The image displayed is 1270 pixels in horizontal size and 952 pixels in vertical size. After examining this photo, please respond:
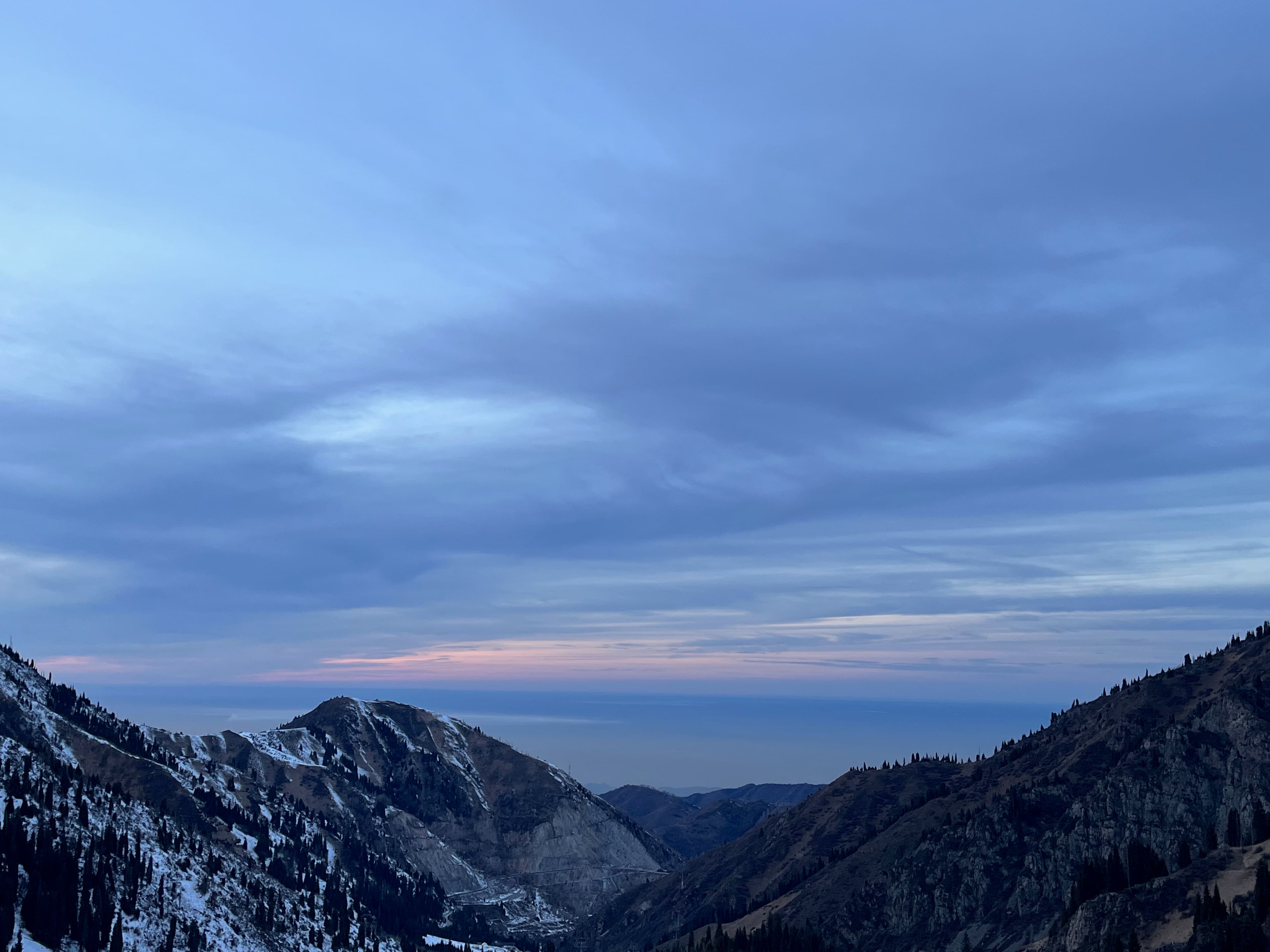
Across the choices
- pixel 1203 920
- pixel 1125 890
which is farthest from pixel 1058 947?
pixel 1203 920

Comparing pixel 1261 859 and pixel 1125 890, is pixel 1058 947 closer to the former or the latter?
pixel 1125 890

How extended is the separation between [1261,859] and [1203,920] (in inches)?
855

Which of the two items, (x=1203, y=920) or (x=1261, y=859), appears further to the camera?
(x=1261, y=859)

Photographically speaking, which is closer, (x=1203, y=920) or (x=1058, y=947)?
(x=1203, y=920)

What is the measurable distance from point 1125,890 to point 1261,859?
2240 centimetres

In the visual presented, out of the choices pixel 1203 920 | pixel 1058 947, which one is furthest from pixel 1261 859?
pixel 1058 947

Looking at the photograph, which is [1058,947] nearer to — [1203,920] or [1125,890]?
[1125,890]

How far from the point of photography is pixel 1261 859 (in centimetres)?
18088

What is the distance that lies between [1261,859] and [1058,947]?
37.2m

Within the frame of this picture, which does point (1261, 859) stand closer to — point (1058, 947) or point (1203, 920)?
point (1203, 920)

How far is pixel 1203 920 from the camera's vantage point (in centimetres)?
16788

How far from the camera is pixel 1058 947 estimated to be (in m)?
190

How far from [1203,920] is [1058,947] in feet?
97.7

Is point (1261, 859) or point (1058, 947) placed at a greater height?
point (1261, 859)
